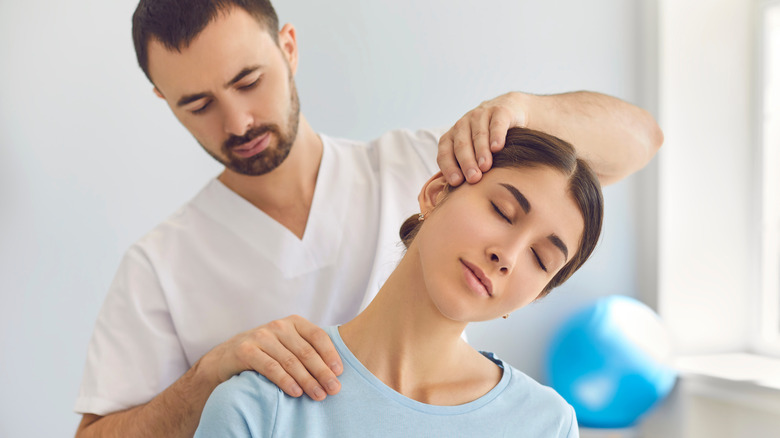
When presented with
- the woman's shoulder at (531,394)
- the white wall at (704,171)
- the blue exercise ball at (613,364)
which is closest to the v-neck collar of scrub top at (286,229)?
the woman's shoulder at (531,394)

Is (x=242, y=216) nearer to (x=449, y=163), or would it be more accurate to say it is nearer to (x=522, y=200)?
(x=449, y=163)

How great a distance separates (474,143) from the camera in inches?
39.8

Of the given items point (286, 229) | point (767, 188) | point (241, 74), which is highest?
point (241, 74)

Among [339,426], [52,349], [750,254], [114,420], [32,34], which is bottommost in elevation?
[750,254]

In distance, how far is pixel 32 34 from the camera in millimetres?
1995

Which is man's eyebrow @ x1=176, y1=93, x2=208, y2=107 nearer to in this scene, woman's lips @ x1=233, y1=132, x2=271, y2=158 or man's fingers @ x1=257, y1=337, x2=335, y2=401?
woman's lips @ x1=233, y1=132, x2=271, y2=158

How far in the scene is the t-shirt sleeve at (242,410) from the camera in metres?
0.89

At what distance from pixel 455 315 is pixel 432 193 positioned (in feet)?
0.71

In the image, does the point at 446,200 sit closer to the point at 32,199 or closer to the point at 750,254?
the point at 32,199

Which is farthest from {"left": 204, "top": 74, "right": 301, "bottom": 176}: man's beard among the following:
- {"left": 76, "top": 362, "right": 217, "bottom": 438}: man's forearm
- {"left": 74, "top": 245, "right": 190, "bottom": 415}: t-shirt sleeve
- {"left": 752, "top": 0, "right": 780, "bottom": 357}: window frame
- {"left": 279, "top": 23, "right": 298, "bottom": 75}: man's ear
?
{"left": 752, "top": 0, "right": 780, "bottom": 357}: window frame

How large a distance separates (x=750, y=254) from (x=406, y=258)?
6.95 feet

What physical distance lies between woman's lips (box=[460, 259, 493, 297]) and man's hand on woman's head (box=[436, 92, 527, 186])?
0.13m

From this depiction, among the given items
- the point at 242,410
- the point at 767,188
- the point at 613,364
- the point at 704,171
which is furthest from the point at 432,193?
the point at 767,188

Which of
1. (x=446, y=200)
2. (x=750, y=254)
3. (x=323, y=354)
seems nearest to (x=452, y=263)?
(x=446, y=200)
